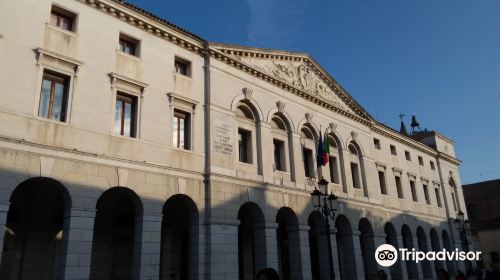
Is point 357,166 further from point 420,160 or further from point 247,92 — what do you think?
point 420,160

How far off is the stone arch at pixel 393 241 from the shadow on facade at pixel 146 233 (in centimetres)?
486

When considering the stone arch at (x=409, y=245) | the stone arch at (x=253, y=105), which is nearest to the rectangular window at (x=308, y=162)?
the stone arch at (x=253, y=105)

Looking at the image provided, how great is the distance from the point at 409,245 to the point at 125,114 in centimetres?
2349

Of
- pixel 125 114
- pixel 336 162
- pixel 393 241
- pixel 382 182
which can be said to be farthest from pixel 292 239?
pixel 382 182

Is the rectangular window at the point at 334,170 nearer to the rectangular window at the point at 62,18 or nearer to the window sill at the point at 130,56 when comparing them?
the window sill at the point at 130,56

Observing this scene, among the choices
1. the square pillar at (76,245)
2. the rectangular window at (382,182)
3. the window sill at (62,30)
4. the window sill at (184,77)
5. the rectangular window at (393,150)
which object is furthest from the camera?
the rectangular window at (393,150)

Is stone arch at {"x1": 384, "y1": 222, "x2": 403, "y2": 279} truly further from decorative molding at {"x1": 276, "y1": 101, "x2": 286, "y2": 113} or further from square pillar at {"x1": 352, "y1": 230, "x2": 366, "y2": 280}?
decorative molding at {"x1": 276, "y1": 101, "x2": 286, "y2": 113}

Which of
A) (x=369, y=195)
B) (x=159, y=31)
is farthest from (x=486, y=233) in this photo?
(x=159, y=31)

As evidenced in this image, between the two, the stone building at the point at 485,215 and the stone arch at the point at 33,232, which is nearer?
the stone arch at the point at 33,232

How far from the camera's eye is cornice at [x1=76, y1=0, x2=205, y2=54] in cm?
1585

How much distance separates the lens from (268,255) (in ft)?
61.0

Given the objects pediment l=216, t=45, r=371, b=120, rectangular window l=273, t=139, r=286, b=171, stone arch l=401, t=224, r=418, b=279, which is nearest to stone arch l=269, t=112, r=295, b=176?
rectangular window l=273, t=139, r=286, b=171

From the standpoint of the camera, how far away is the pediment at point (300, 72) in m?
21.5

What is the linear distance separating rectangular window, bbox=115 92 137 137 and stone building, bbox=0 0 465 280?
0.04 meters
